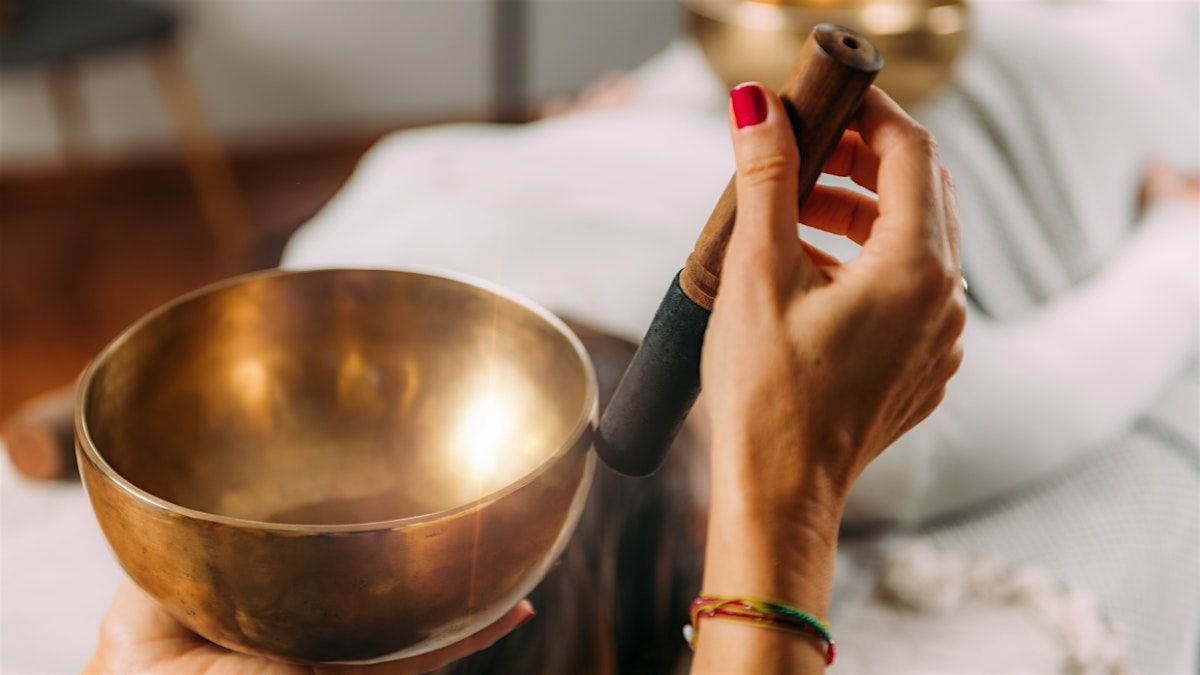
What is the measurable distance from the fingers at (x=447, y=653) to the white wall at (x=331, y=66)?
2163mm

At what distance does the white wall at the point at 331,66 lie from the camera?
8.27ft

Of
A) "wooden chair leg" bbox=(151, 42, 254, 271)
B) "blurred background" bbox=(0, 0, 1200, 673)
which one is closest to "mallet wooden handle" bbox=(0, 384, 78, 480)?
"blurred background" bbox=(0, 0, 1200, 673)

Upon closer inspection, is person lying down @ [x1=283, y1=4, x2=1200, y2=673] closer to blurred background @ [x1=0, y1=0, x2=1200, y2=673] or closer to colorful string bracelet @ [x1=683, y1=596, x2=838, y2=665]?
blurred background @ [x1=0, y1=0, x2=1200, y2=673]

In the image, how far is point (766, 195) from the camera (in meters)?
0.40

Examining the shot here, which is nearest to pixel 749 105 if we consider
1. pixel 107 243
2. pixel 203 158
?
pixel 107 243

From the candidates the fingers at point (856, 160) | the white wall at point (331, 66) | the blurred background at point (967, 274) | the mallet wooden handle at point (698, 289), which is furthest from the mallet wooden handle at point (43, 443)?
the white wall at point (331, 66)

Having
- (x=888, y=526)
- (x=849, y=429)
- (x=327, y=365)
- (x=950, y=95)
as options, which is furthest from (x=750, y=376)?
(x=950, y=95)

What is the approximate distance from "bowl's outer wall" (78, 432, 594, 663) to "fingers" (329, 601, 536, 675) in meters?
0.04

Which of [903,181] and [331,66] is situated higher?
[903,181]

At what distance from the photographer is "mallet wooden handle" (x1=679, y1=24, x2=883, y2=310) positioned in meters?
0.39

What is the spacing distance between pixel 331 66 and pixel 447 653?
2.47 meters

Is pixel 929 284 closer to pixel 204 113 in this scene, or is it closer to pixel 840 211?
pixel 840 211

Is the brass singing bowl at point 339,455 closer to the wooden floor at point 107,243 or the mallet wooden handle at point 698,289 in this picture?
the mallet wooden handle at point 698,289

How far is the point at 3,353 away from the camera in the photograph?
194 cm
